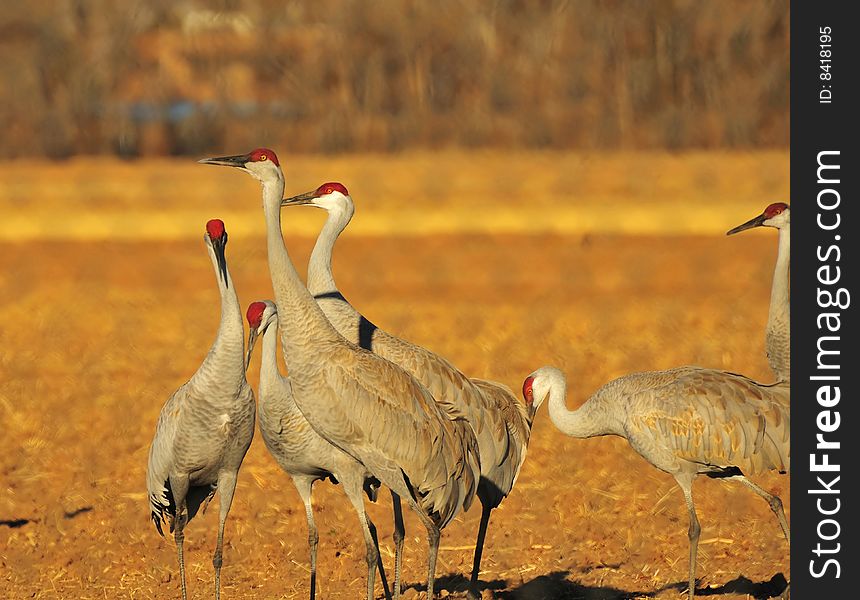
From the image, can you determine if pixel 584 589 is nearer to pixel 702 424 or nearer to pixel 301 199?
pixel 702 424

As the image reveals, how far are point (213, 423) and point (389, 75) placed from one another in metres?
16.7

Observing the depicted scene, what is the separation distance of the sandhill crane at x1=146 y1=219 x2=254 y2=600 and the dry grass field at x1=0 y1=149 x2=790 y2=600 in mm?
570

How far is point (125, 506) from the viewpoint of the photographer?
22.9ft

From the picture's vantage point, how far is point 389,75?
70.9 feet

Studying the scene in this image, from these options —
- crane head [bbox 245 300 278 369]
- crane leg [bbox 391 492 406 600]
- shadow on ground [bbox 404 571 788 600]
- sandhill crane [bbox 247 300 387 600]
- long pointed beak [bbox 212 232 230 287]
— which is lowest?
shadow on ground [bbox 404 571 788 600]

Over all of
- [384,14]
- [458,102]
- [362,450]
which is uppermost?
[384,14]

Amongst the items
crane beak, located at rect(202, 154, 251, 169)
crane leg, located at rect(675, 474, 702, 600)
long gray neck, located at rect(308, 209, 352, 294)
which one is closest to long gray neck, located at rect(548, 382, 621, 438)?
crane leg, located at rect(675, 474, 702, 600)

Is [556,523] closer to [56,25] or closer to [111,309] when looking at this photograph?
[111,309]

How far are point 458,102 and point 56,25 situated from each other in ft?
20.6

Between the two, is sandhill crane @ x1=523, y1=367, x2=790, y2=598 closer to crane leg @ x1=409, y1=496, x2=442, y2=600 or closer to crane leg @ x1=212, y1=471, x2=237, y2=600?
crane leg @ x1=409, y1=496, x2=442, y2=600

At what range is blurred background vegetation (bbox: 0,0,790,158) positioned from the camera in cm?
2041

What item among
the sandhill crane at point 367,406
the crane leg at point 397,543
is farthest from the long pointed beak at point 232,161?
the crane leg at point 397,543

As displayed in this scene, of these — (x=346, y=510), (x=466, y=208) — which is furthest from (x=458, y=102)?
(x=346, y=510)

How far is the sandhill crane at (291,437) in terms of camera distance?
541cm
